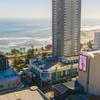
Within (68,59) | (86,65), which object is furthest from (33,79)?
(86,65)

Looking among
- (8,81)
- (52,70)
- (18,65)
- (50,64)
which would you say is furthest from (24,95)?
(18,65)

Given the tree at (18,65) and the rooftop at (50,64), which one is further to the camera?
the tree at (18,65)

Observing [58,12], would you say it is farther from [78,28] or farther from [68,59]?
[68,59]

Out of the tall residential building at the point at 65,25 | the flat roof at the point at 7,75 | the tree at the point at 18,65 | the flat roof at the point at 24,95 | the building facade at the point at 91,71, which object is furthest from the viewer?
the tall residential building at the point at 65,25

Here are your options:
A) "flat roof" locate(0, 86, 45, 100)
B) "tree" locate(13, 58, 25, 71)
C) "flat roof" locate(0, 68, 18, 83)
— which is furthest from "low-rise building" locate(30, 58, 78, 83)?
"flat roof" locate(0, 86, 45, 100)

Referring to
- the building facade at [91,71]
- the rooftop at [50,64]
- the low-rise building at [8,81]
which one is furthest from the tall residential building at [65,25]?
the building facade at [91,71]

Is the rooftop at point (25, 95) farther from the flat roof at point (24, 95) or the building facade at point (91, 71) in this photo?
the building facade at point (91, 71)
